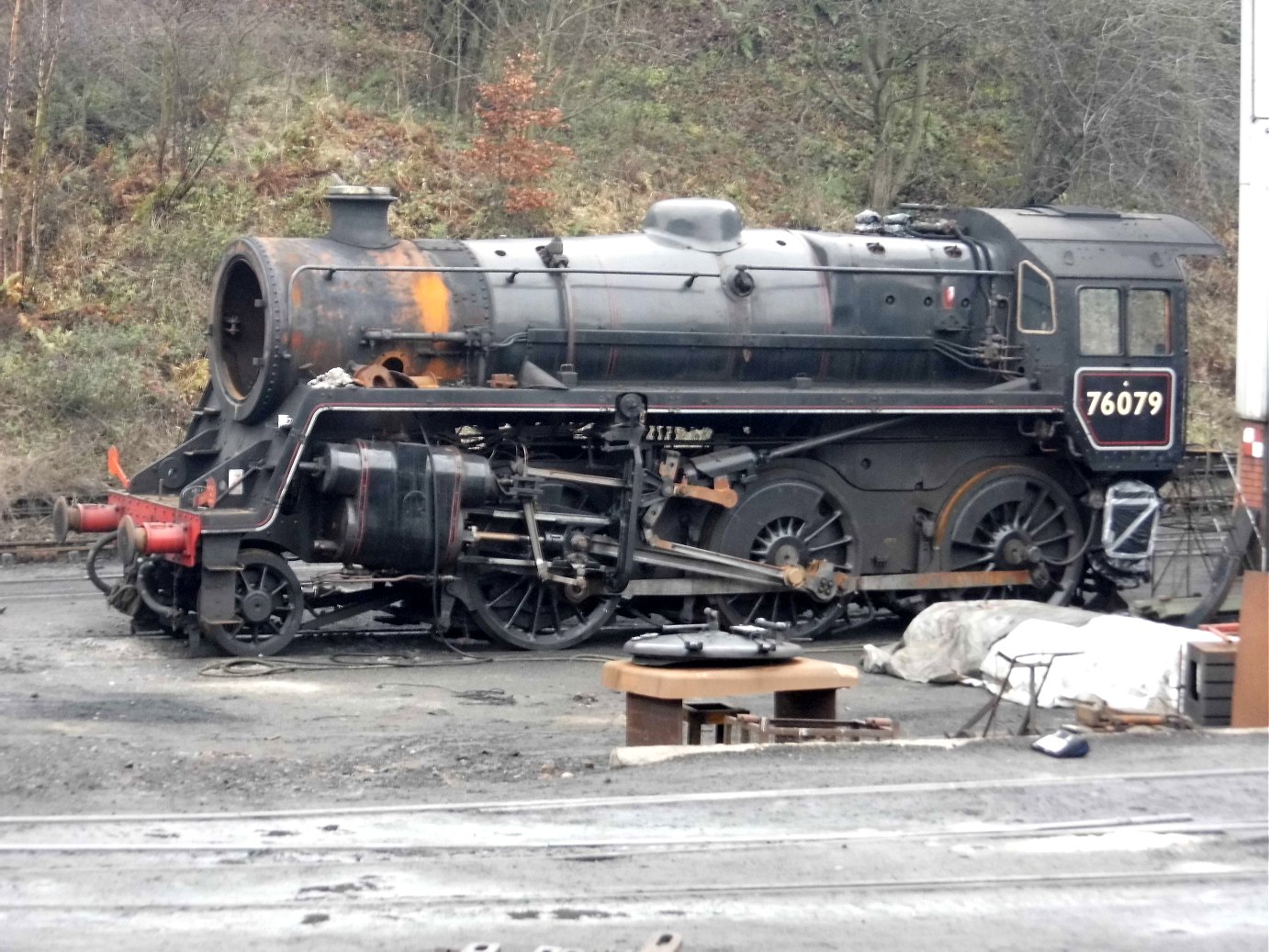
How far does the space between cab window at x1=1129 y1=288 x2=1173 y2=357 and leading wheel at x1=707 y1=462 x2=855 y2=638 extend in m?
2.74

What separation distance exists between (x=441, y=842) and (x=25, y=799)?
6.91ft

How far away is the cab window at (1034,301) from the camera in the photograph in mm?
12820

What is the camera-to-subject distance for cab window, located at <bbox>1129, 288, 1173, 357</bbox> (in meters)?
13.0

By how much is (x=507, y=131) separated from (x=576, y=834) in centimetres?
1624

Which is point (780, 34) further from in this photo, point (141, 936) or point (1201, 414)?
point (141, 936)

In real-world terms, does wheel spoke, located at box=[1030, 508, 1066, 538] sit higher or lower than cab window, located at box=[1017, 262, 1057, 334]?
lower

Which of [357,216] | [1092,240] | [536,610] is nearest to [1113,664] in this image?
[536,610]

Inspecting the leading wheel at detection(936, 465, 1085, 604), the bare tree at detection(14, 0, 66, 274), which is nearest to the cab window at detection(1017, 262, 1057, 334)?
the leading wheel at detection(936, 465, 1085, 604)

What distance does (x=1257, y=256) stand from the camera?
10.2 metres

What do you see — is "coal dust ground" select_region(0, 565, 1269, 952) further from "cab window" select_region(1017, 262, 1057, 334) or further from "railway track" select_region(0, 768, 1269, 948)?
"cab window" select_region(1017, 262, 1057, 334)

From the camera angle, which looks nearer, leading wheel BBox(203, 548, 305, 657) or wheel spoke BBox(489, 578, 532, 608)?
leading wheel BBox(203, 548, 305, 657)

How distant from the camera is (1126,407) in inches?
509

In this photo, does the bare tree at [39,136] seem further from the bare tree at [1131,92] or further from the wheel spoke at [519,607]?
the bare tree at [1131,92]

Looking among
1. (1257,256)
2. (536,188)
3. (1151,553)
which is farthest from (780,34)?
(1257,256)
